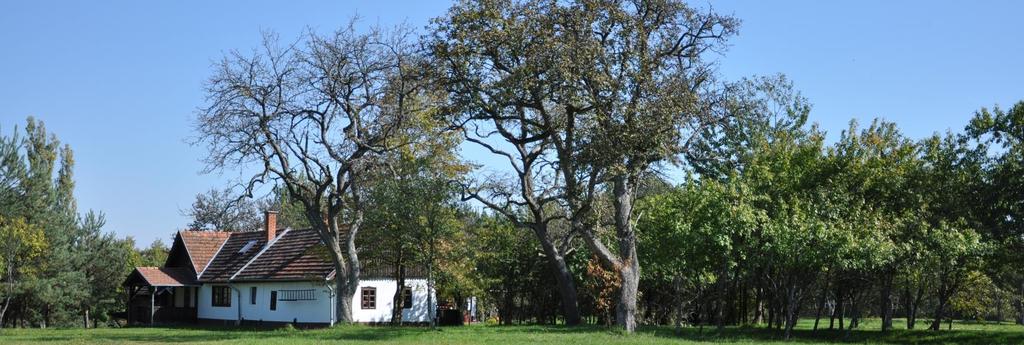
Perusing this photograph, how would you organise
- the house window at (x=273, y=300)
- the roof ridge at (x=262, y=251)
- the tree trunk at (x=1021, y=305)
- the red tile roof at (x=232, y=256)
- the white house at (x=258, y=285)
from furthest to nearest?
the red tile roof at (x=232, y=256) < the roof ridge at (x=262, y=251) < the house window at (x=273, y=300) < the tree trunk at (x=1021, y=305) < the white house at (x=258, y=285)

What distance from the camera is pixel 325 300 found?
4456 centimetres

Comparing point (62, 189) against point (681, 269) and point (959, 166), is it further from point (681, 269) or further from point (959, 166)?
point (959, 166)

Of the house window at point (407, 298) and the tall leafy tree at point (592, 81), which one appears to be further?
the house window at point (407, 298)

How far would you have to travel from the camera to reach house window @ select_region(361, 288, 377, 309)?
4497 cm

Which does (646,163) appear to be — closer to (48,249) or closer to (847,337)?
(847,337)

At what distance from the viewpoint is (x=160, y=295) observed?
5606cm

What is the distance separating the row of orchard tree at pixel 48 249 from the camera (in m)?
44.8

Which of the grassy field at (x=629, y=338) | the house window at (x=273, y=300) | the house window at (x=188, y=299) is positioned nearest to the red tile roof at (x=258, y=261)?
the house window at (x=273, y=300)

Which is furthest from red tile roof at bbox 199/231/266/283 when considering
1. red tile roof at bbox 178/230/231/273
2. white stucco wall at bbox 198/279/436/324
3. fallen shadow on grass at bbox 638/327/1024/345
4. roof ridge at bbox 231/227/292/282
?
fallen shadow on grass at bbox 638/327/1024/345

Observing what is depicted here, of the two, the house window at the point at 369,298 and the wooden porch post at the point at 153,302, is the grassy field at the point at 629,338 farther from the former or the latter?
the wooden porch post at the point at 153,302

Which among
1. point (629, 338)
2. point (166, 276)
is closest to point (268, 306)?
point (166, 276)

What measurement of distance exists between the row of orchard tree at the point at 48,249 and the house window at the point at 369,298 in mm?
14381

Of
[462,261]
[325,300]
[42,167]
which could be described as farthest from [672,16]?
[42,167]

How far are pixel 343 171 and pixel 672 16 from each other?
51.5 feet
